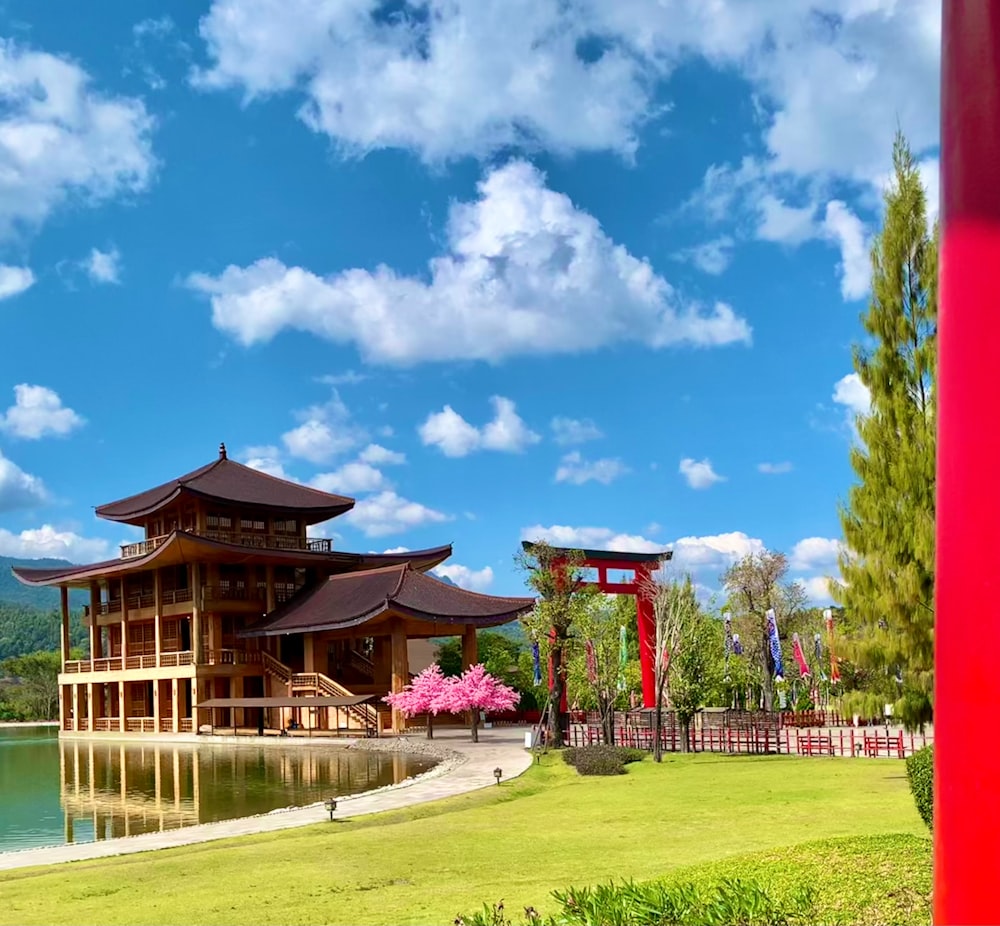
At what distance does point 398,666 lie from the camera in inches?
1258

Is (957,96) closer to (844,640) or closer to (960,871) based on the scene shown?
(960,871)

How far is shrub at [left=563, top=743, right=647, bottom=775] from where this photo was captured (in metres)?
18.5

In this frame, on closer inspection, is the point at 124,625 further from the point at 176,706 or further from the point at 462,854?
the point at 462,854

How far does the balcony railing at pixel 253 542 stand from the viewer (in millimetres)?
41031

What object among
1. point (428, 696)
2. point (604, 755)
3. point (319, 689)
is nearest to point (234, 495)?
A: point (319, 689)

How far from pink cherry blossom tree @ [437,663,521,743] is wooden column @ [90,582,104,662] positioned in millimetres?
22748

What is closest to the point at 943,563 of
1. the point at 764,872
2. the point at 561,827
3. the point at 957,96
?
the point at 957,96

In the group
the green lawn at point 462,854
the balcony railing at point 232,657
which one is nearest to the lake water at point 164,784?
the green lawn at point 462,854

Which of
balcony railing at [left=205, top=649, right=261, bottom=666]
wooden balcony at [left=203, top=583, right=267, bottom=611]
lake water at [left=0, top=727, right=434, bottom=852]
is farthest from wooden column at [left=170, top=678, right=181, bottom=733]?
lake water at [left=0, top=727, right=434, bottom=852]

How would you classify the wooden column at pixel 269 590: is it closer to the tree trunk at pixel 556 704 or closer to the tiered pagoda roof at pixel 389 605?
the tiered pagoda roof at pixel 389 605

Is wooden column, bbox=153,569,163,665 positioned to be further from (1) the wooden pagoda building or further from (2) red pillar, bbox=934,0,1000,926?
(2) red pillar, bbox=934,0,1000,926

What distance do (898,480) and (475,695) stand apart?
19905 millimetres

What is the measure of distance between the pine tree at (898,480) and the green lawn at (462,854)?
5.03 ft

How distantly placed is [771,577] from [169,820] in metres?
26.6
